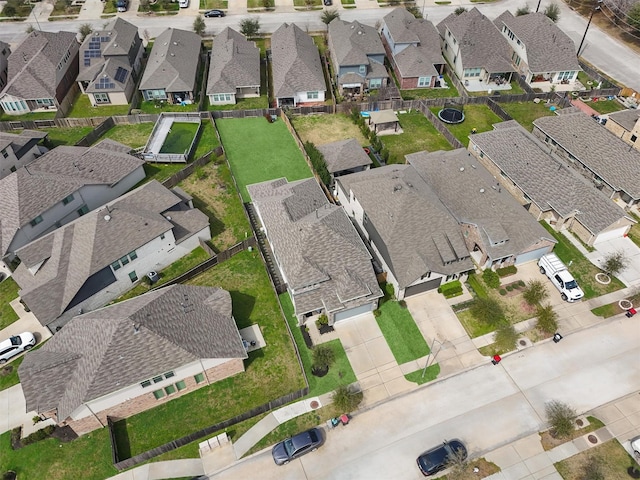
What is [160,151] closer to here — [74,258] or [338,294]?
[74,258]

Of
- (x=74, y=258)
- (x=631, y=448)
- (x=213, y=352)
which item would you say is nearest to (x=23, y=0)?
(x=74, y=258)

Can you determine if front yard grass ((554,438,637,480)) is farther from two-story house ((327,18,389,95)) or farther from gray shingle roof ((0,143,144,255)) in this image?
two-story house ((327,18,389,95))

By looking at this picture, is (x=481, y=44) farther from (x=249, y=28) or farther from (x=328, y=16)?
(x=249, y=28)

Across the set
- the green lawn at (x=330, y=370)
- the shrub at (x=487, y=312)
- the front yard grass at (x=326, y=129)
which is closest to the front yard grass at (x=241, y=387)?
the green lawn at (x=330, y=370)

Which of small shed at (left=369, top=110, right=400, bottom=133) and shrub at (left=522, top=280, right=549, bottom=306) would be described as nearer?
shrub at (left=522, top=280, right=549, bottom=306)

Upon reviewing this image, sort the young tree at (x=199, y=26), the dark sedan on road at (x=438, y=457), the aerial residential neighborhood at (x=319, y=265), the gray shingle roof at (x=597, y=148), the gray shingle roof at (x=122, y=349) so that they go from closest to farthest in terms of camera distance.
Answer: the dark sedan on road at (x=438, y=457)
the gray shingle roof at (x=122, y=349)
the aerial residential neighborhood at (x=319, y=265)
the gray shingle roof at (x=597, y=148)
the young tree at (x=199, y=26)

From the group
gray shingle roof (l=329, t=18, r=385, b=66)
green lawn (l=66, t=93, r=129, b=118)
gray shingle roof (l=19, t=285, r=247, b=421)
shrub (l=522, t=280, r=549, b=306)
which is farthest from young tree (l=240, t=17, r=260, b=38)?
shrub (l=522, t=280, r=549, b=306)

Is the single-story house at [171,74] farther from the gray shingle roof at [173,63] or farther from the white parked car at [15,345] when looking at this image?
the white parked car at [15,345]

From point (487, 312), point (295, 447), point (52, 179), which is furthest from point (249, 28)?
point (295, 447)
